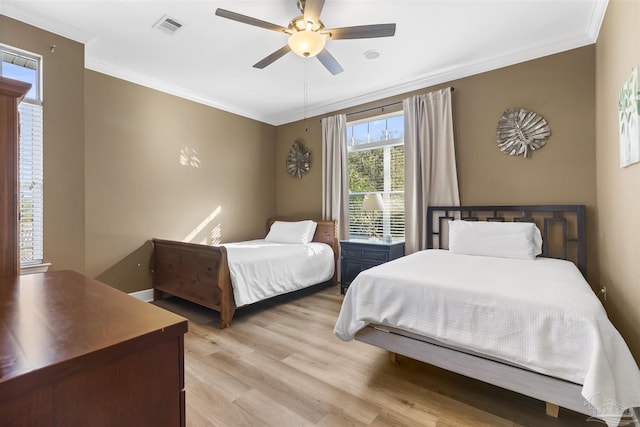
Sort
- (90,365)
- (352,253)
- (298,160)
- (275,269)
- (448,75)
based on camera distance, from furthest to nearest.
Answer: (298,160), (352,253), (448,75), (275,269), (90,365)

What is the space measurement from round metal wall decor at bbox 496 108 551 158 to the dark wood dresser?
352 centimetres

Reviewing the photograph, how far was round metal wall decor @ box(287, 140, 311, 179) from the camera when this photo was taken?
4.94 m

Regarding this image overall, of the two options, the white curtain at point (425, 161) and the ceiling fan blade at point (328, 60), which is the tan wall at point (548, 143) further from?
the ceiling fan blade at point (328, 60)

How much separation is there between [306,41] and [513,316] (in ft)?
7.14

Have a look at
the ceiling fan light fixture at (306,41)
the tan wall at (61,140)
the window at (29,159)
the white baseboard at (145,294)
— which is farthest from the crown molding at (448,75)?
the white baseboard at (145,294)

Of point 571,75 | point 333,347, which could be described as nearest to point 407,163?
point 571,75

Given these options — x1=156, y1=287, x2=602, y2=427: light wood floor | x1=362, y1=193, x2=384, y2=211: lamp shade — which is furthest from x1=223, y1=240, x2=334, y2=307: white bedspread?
x1=362, y1=193, x2=384, y2=211: lamp shade

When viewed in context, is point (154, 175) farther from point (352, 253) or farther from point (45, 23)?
point (352, 253)

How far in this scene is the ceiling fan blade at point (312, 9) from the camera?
200 centimetres

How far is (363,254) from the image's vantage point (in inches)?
151

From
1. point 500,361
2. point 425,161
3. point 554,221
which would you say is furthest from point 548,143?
point 500,361

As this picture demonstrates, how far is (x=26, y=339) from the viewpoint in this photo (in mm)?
631

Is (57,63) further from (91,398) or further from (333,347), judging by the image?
(333,347)

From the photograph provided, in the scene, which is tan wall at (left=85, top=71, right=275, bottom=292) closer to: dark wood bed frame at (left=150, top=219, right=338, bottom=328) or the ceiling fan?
dark wood bed frame at (left=150, top=219, right=338, bottom=328)
